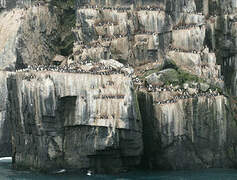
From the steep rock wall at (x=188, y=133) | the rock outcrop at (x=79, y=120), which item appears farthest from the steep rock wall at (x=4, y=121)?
the steep rock wall at (x=188, y=133)

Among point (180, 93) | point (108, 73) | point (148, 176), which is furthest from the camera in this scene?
point (180, 93)

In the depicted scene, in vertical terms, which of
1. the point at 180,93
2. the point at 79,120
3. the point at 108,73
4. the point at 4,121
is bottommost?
the point at 4,121

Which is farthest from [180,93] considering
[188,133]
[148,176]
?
[148,176]

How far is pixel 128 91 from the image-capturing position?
3533 inches

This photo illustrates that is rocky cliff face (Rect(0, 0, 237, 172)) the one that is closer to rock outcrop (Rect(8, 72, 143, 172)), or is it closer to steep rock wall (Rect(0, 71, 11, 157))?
rock outcrop (Rect(8, 72, 143, 172))

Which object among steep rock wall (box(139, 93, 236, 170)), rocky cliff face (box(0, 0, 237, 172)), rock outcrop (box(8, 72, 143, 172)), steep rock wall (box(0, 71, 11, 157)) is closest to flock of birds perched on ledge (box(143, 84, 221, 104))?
rocky cliff face (box(0, 0, 237, 172))

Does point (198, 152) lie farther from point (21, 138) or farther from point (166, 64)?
point (21, 138)

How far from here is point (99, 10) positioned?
112 m

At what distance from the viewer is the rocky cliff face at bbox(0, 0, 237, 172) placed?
88.9 meters

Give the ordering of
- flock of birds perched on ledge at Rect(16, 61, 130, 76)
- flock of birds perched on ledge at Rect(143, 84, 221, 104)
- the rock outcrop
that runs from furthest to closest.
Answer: flock of birds perched on ledge at Rect(143, 84, 221, 104) < flock of birds perched on ledge at Rect(16, 61, 130, 76) < the rock outcrop

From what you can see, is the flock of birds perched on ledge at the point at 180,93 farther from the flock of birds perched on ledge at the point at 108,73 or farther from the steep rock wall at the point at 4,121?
the steep rock wall at the point at 4,121

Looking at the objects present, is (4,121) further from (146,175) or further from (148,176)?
(148,176)

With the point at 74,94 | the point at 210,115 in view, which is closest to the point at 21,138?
the point at 74,94

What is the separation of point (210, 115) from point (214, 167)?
8.64 metres
